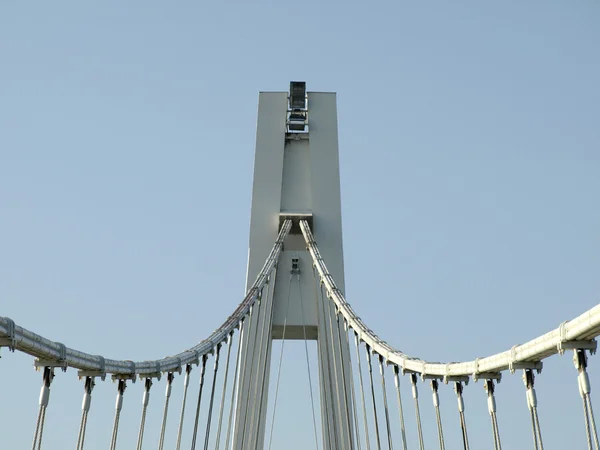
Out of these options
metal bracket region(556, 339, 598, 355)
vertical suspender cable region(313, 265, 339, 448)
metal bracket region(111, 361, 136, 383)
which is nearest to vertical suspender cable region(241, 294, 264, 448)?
vertical suspender cable region(313, 265, 339, 448)

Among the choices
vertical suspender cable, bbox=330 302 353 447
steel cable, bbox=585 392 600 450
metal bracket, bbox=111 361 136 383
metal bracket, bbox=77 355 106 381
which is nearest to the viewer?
steel cable, bbox=585 392 600 450

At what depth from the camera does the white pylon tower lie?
57.4 ft

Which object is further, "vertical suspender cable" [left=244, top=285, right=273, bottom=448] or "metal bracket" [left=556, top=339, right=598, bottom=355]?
"vertical suspender cable" [left=244, top=285, right=273, bottom=448]

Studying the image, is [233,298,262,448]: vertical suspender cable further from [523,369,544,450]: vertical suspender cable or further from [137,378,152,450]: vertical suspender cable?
[523,369,544,450]: vertical suspender cable

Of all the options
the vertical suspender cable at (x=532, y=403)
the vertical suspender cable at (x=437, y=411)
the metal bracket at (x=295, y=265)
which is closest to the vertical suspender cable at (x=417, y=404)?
the vertical suspender cable at (x=437, y=411)

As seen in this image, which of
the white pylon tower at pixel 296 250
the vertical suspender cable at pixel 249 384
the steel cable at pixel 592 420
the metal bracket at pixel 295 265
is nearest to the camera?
the steel cable at pixel 592 420

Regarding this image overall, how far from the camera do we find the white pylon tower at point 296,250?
17484 millimetres

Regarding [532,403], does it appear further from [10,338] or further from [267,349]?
[267,349]

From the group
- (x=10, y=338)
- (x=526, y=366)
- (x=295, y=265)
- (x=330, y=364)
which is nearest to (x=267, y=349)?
(x=330, y=364)

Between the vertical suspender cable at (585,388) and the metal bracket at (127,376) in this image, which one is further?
the metal bracket at (127,376)

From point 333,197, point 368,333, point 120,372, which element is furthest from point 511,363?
point 333,197

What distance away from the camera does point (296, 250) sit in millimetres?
20234

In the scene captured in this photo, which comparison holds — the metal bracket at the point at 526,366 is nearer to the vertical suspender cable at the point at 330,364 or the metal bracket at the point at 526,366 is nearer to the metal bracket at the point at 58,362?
the metal bracket at the point at 58,362

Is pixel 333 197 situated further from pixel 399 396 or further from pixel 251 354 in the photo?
pixel 399 396
